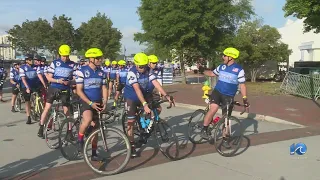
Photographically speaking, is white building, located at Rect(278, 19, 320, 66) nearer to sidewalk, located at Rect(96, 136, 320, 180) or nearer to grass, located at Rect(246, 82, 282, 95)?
grass, located at Rect(246, 82, 282, 95)

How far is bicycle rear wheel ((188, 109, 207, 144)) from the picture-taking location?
776cm

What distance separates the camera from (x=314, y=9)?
1438 cm

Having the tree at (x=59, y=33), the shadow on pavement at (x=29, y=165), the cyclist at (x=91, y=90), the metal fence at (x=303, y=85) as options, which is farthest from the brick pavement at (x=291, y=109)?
the tree at (x=59, y=33)

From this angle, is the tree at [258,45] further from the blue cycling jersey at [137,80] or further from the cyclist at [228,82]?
the blue cycling jersey at [137,80]

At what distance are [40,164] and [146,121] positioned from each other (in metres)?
1.85

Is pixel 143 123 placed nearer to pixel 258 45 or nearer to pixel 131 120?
pixel 131 120

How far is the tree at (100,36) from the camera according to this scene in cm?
4913

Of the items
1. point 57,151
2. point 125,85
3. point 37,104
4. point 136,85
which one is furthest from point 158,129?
point 37,104

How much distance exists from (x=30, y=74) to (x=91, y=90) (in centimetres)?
464

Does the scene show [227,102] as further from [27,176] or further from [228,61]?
[27,176]

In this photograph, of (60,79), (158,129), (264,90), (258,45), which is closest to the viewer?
(158,129)

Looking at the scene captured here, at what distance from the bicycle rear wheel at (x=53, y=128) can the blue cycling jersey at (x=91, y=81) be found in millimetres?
1409

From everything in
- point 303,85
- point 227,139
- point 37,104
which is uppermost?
point 303,85

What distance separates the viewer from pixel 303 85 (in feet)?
54.2
